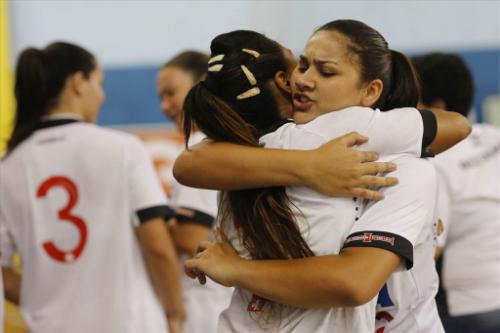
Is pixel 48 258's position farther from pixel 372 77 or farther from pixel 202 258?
pixel 372 77

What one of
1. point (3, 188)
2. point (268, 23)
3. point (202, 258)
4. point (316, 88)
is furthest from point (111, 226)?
point (268, 23)

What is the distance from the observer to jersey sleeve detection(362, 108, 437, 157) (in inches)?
73.0

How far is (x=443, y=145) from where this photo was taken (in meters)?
2.10

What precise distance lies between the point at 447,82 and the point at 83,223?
151 centimetres

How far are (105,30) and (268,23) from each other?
4.01ft

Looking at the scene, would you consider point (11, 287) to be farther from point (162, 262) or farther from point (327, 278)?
point (327, 278)

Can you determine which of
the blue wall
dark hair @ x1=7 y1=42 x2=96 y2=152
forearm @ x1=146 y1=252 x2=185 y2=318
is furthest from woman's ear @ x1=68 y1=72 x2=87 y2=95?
the blue wall

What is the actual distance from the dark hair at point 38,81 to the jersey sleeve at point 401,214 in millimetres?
1892

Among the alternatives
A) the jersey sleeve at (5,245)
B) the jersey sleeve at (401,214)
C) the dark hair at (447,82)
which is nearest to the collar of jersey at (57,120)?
the jersey sleeve at (5,245)

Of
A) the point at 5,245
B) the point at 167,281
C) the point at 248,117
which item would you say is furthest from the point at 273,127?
the point at 5,245

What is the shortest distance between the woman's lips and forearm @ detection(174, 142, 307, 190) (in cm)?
13

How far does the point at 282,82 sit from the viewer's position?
200 cm

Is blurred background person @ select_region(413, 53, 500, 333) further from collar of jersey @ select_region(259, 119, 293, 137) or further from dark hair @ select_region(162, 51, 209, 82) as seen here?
collar of jersey @ select_region(259, 119, 293, 137)

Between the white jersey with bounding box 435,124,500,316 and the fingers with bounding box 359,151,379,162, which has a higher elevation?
the fingers with bounding box 359,151,379,162
